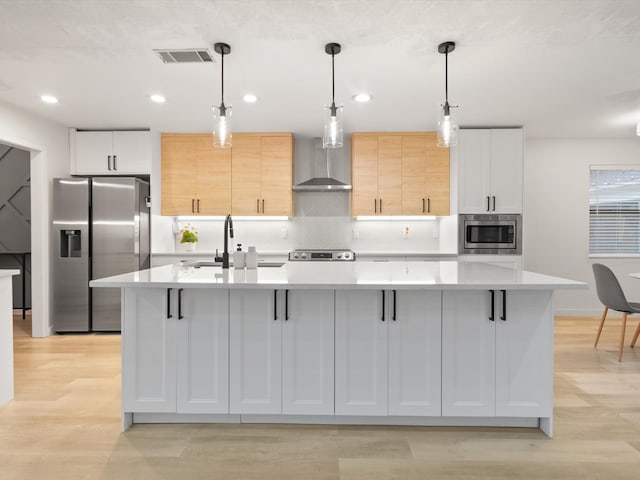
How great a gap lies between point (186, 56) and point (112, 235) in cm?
261

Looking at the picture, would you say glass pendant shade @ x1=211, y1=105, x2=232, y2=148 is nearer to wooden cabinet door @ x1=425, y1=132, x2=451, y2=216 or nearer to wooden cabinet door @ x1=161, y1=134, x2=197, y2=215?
wooden cabinet door @ x1=161, y1=134, x2=197, y2=215

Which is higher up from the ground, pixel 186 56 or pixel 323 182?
pixel 186 56

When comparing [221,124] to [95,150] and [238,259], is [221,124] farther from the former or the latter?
[95,150]

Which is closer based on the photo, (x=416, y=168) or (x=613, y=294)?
(x=613, y=294)

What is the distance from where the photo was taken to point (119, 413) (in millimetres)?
2613

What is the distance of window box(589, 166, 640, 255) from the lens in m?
5.78

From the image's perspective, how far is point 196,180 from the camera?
519 cm

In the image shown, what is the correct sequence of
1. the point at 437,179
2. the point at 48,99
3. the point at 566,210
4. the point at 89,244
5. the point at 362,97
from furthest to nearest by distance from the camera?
→ 1. the point at 566,210
2. the point at 437,179
3. the point at 89,244
4. the point at 48,99
5. the point at 362,97

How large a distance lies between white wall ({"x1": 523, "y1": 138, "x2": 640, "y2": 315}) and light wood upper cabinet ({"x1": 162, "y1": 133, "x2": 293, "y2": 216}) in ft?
11.2

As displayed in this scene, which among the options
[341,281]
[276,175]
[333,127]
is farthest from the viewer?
[276,175]

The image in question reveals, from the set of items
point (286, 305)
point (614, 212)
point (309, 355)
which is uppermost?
point (614, 212)

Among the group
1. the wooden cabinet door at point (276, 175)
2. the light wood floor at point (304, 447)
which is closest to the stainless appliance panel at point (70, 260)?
the light wood floor at point (304, 447)

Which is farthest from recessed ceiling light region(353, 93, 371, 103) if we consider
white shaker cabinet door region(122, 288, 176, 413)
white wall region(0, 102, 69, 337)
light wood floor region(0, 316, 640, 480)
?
white wall region(0, 102, 69, 337)

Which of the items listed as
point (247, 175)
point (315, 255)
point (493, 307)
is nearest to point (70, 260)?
point (247, 175)
